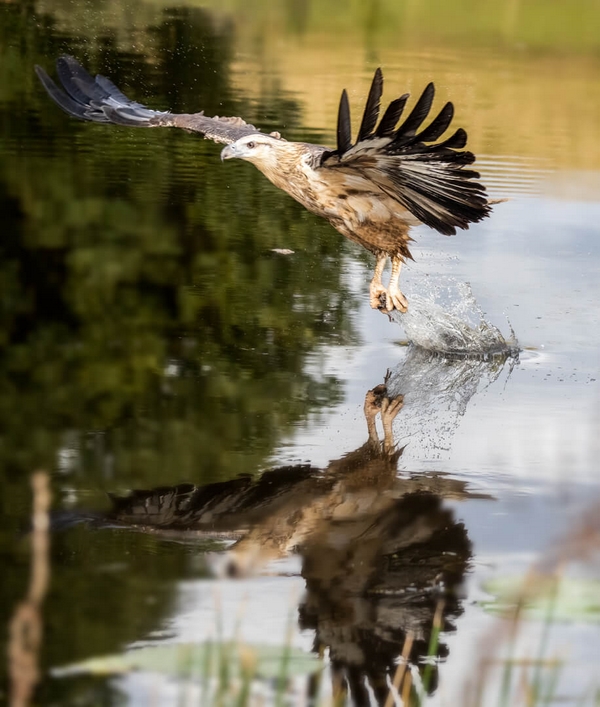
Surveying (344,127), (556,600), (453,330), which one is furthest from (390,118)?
(556,600)

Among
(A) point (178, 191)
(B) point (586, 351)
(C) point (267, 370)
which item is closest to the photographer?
(C) point (267, 370)

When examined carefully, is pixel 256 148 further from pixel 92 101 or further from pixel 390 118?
pixel 92 101

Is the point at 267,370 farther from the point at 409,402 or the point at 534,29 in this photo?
the point at 534,29

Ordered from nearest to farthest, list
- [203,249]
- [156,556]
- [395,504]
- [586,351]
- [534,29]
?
[156,556], [395,504], [586,351], [203,249], [534,29]

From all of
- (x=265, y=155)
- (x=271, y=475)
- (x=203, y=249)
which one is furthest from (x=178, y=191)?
(x=271, y=475)

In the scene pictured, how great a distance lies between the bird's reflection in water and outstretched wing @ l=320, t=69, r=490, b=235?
1.37 m

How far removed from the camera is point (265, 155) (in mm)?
7410

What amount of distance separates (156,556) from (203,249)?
16.7 ft

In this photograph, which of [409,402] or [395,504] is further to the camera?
[409,402]

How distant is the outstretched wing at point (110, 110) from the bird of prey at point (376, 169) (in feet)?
0.04

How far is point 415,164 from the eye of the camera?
6488mm

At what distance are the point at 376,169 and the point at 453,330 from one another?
4.92 ft

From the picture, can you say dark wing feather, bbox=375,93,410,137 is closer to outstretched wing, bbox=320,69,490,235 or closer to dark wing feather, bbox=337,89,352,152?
outstretched wing, bbox=320,69,490,235

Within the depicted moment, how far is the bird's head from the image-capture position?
24.3 ft
